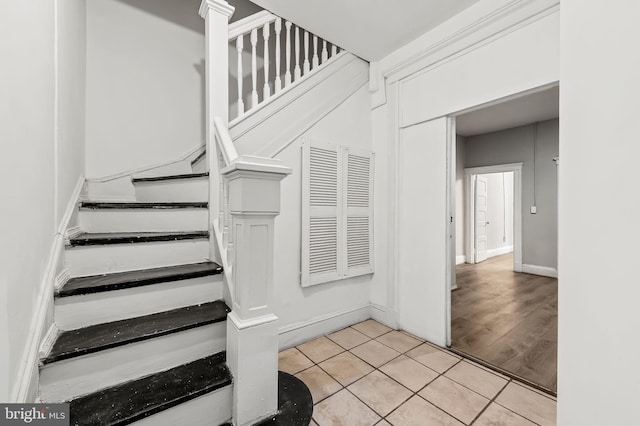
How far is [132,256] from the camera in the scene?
5.28ft

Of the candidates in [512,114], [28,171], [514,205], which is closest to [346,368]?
[28,171]

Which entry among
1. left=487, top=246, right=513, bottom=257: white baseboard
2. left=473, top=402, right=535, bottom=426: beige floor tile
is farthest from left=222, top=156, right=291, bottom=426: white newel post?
left=487, top=246, right=513, bottom=257: white baseboard

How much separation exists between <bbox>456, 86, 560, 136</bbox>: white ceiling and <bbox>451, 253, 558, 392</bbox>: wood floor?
96.0 inches

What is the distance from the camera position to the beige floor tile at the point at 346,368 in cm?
185

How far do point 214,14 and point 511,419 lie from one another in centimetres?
320

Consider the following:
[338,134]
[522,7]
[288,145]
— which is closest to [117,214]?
[288,145]

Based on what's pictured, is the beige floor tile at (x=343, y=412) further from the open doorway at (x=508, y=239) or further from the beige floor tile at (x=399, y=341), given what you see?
the open doorway at (x=508, y=239)

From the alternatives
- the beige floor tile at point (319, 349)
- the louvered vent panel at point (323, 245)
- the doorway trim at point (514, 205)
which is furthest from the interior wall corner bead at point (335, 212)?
the doorway trim at point (514, 205)

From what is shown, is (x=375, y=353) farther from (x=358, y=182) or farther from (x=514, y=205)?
(x=514, y=205)

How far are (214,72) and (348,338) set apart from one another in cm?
244

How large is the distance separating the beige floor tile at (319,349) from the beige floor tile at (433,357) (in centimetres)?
60
